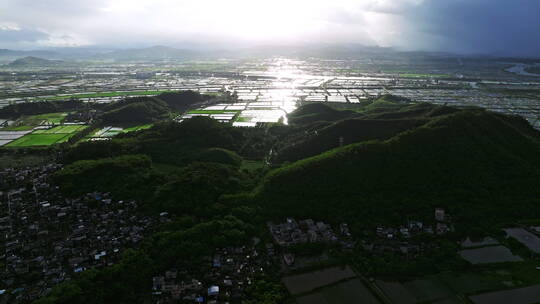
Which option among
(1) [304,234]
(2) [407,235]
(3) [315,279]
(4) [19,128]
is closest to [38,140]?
(4) [19,128]

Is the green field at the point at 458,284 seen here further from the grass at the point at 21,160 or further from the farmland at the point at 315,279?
the grass at the point at 21,160

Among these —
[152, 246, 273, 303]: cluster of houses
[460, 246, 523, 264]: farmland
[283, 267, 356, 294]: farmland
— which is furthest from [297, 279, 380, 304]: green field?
[460, 246, 523, 264]: farmland

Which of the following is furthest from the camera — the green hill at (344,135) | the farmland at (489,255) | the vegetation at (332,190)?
the green hill at (344,135)

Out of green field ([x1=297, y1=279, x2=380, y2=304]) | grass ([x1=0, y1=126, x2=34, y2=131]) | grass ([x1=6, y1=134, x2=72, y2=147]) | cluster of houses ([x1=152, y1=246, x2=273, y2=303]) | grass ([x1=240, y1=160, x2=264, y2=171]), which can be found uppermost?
grass ([x1=240, y1=160, x2=264, y2=171])

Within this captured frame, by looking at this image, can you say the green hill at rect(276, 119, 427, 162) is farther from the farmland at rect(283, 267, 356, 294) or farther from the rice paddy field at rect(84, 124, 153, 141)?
the rice paddy field at rect(84, 124, 153, 141)

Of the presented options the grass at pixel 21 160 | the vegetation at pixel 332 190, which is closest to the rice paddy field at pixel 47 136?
the grass at pixel 21 160

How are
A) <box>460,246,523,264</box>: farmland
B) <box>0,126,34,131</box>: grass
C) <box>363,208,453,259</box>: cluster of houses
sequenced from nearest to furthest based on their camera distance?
<box>460,246,523,264</box>: farmland
<box>363,208,453,259</box>: cluster of houses
<box>0,126,34,131</box>: grass

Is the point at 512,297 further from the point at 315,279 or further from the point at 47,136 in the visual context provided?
the point at 47,136
